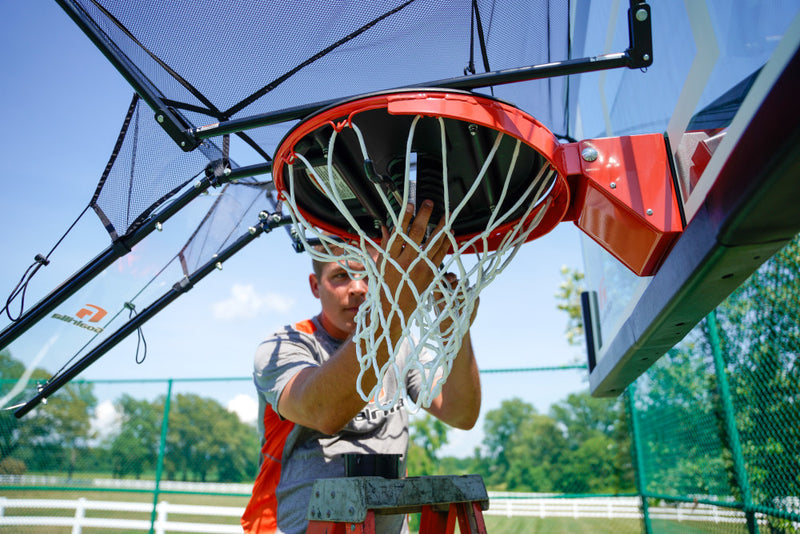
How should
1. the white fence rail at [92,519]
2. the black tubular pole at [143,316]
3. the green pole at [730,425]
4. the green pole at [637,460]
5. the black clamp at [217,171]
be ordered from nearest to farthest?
1. the black clamp at [217,171]
2. the black tubular pole at [143,316]
3. the green pole at [730,425]
4. the green pole at [637,460]
5. the white fence rail at [92,519]

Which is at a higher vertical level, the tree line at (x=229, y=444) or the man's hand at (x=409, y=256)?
the man's hand at (x=409, y=256)

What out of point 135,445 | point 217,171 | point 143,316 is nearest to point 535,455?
point 143,316

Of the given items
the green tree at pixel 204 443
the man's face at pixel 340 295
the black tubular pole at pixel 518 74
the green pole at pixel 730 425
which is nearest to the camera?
the black tubular pole at pixel 518 74

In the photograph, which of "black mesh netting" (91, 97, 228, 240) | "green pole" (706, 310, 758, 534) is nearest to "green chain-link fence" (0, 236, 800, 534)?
"green pole" (706, 310, 758, 534)

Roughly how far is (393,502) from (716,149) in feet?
4.20

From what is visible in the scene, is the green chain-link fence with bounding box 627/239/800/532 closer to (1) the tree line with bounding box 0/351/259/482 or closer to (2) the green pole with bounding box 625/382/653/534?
(2) the green pole with bounding box 625/382/653/534

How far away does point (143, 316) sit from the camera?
3.26 meters

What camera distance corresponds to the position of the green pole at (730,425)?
10.9 feet

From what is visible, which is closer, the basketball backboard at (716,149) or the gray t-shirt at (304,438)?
the basketball backboard at (716,149)

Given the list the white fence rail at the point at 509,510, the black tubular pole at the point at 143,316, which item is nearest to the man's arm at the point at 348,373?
the black tubular pole at the point at 143,316

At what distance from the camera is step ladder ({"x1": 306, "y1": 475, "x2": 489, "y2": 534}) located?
59.2 inches

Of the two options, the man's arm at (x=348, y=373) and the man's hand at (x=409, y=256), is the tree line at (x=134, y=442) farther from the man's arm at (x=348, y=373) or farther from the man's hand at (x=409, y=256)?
the man's hand at (x=409, y=256)

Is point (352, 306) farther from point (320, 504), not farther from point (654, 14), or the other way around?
point (654, 14)

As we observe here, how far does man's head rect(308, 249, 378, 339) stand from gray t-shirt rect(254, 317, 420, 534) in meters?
0.15
